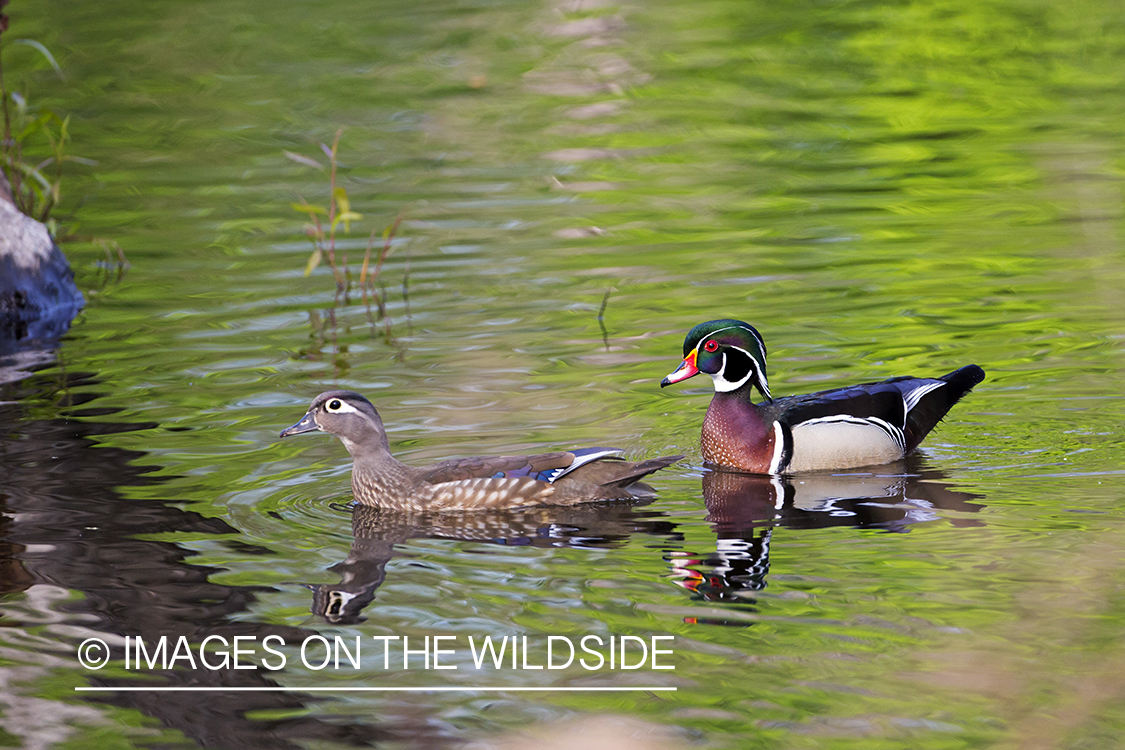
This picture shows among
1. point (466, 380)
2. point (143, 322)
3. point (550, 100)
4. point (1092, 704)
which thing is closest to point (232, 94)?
point (550, 100)

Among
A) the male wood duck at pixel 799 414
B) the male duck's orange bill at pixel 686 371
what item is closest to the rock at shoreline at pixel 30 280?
the male duck's orange bill at pixel 686 371

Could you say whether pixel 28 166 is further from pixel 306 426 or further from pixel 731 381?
pixel 731 381

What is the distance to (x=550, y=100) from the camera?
70.0 ft

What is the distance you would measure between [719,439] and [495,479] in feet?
5.06

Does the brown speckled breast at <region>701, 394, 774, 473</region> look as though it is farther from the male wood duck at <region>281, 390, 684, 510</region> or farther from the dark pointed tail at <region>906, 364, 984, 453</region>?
the dark pointed tail at <region>906, 364, 984, 453</region>

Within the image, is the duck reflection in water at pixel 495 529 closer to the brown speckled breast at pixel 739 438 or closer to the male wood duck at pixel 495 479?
the male wood duck at pixel 495 479

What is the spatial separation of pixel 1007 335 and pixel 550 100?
437 inches

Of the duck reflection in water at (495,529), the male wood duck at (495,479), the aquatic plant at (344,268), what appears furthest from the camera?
the aquatic plant at (344,268)

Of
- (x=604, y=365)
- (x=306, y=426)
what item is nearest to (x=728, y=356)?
(x=604, y=365)

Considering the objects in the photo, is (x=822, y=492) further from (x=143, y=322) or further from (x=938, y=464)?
(x=143, y=322)

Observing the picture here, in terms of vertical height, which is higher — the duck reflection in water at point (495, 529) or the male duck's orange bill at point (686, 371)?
the male duck's orange bill at point (686, 371)

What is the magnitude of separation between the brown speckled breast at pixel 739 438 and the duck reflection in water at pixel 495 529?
0.84m

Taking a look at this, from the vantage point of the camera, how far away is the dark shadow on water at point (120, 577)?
251 inches

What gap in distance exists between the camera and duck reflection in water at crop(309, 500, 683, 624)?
7887 millimetres
